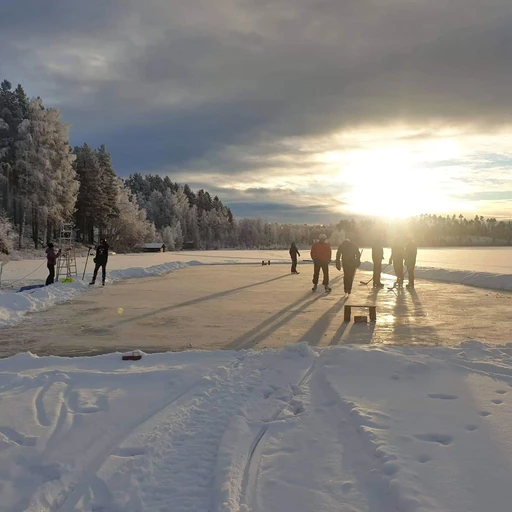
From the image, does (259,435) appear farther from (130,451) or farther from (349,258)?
(349,258)

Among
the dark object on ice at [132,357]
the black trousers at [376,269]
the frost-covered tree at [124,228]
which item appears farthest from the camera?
the frost-covered tree at [124,228]

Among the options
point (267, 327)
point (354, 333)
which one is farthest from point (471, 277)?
point (267, 327)

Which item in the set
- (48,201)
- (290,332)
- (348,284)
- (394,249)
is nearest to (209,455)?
(290,332)

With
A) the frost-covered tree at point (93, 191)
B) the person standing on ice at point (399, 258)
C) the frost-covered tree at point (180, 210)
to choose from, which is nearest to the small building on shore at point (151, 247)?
the frost-covered tree at point (93, 191)

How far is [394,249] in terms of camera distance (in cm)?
1738

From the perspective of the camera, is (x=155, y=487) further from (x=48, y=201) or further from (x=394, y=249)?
(x=48, y=201)

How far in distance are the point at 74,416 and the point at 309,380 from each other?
2.64 meters

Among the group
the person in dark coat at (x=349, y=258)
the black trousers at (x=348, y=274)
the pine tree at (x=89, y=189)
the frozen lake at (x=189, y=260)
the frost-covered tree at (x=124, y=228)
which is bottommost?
the frozen lake at (x=189, y=260)

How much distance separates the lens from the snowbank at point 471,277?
55.5ft

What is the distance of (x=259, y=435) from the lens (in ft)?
12.8

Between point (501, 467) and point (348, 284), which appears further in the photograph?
point (348, 284)

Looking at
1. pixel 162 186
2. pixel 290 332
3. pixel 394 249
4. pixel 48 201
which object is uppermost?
pixel 162 186

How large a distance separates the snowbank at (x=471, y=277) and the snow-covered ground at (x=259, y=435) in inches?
490

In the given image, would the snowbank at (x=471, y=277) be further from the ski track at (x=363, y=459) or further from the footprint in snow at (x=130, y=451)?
the footprint in snow at (x=130, y=451)
